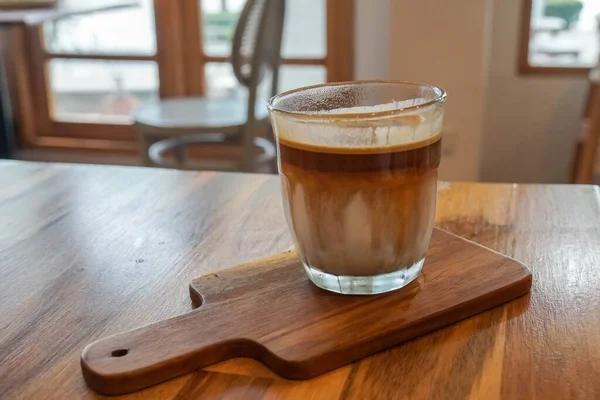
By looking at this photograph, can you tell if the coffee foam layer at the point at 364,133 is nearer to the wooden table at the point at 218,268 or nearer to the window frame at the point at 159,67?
the wooden table at the point at 218,268

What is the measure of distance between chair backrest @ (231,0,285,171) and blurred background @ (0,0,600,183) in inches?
0.9

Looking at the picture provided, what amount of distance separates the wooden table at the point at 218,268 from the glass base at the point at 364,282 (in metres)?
0.05

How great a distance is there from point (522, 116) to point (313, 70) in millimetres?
665

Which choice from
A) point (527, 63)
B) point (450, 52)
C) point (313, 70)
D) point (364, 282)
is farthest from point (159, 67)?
point (364, 282)

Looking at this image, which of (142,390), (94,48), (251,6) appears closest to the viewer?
(142,390)

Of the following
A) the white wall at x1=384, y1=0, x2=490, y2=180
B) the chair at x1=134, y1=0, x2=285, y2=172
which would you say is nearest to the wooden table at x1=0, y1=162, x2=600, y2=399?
the chair at x1=134, y1=0, x2=285, y2=172

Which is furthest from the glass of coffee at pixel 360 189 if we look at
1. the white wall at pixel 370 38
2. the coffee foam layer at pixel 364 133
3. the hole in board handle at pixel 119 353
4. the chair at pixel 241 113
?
the white wall at pixel 370 38

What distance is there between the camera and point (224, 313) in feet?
1.61

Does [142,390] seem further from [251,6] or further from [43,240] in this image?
[251,6]

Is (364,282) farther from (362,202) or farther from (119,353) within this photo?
(119,353)

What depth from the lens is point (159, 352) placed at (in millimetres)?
442

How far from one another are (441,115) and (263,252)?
0.68 ft

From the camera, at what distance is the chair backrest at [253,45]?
1.77 m

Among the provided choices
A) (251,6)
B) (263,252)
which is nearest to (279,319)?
(263,252)
